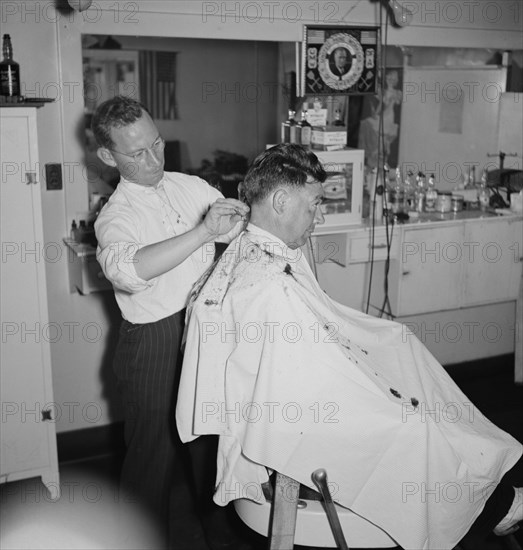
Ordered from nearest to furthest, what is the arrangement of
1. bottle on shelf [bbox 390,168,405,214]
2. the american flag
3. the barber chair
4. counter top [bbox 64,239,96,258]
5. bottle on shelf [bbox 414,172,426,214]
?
the barber chair < counter top [bbox 64,239,96,258] < the american flag < bottle on shelf [bbox 390,168,405,214] < bottle on shelf [bbox 414,172,426,214]

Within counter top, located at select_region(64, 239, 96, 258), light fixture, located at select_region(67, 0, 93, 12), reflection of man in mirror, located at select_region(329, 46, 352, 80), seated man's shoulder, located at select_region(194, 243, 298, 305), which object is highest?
light fixture, located at select_region(67, 0, 93, 12)

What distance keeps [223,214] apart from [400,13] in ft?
5.64

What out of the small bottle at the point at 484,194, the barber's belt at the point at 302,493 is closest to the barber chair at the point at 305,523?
the barber's belt at the point at 302,493

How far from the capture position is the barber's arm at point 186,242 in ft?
6.18

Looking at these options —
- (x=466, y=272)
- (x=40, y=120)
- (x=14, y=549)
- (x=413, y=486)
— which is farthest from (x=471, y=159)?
(x=14, y=549)

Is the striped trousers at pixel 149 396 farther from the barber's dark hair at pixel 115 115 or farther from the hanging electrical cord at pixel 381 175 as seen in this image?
the hanging electrical cord at pixel 381 175

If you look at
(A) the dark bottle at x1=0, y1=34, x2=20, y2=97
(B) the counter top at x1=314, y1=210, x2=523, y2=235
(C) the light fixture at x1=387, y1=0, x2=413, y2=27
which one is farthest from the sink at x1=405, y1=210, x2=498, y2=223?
(A) the dark bottle at x1=0, y1=34, x2=20, y2=97

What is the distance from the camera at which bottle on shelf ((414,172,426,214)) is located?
362 centimetres

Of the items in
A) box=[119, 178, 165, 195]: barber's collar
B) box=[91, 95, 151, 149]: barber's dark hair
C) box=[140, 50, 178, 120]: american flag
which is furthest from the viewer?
box=[140, 50, 178, 120]: american flag

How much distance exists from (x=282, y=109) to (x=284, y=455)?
186 centimetres

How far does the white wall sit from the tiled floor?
1.01 ft

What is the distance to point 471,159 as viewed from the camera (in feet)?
12.5

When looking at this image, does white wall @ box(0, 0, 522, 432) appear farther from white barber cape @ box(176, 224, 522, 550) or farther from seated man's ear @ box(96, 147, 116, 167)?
white barber cape @ box(176, 224, 522, 550)

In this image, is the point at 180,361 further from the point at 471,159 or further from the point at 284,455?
the point at 471,159
